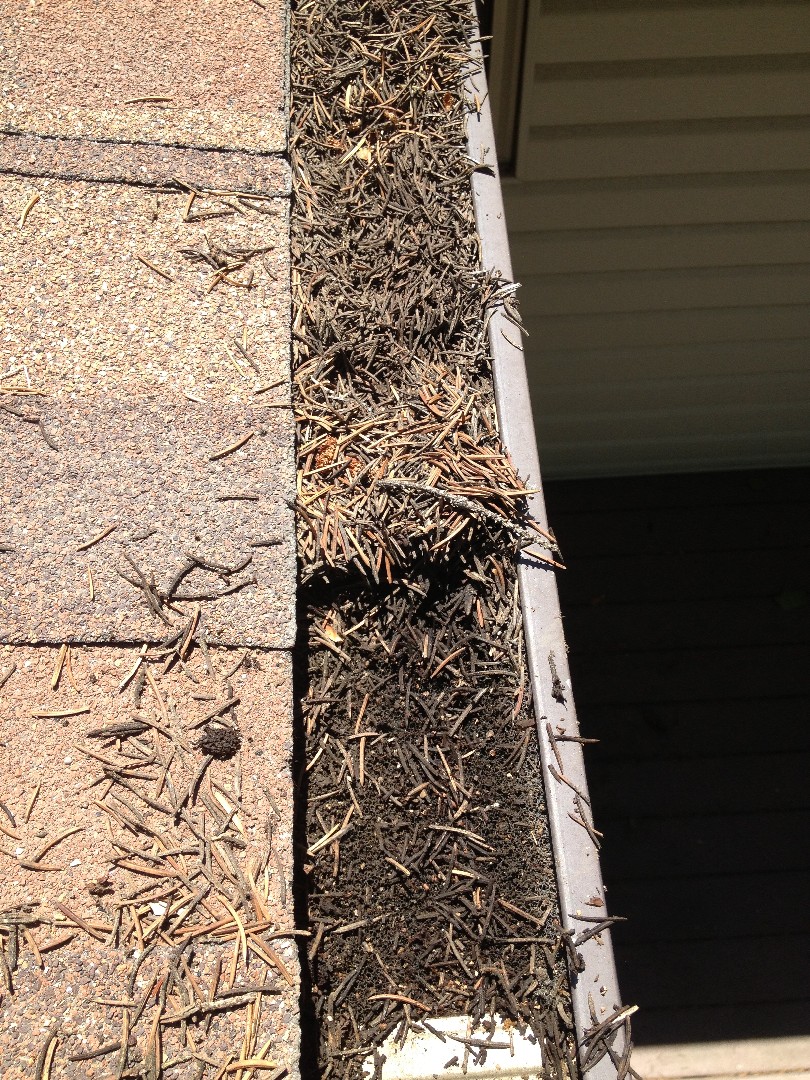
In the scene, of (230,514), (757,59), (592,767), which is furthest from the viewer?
(592,767)

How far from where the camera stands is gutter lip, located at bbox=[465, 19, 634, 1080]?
122cm

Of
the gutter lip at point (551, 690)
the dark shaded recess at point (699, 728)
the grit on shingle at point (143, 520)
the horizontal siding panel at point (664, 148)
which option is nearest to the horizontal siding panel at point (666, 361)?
the dark shaded recess at point (699, 728)

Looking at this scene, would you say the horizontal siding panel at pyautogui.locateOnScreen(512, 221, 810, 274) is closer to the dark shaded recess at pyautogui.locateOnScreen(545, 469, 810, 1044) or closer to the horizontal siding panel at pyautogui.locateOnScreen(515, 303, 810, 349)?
the horizontal siding panel at pyautogui.locateOnScreen(515, 303, 810, 349)

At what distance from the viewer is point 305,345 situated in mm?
1557

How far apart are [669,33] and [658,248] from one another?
909 mm

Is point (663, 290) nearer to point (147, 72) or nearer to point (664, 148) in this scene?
point (664, 148)

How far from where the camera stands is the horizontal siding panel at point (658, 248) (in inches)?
142

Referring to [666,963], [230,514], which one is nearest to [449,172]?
[230,514]

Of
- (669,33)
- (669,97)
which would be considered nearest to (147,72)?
(669,33)

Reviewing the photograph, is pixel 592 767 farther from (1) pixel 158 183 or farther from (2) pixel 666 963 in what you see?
(1) pixel 158 183

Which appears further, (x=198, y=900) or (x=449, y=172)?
(x=449, y=172)

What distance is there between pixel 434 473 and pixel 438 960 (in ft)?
2.53

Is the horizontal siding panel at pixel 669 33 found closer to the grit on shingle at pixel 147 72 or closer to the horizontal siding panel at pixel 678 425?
the grit on shingle at pixel 147 72

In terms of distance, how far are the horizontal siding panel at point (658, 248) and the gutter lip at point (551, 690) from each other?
1.90 metres
